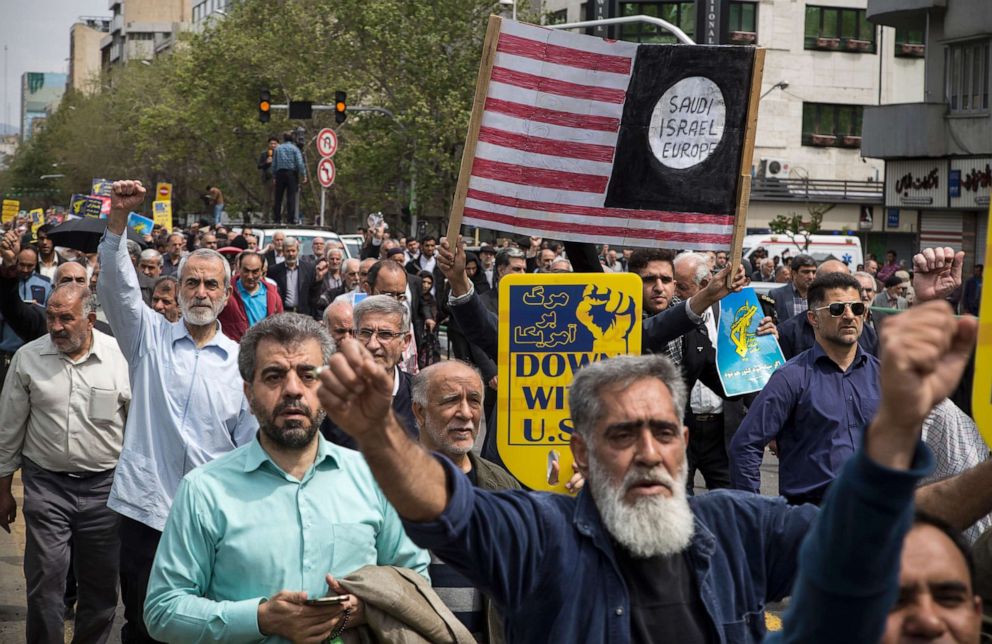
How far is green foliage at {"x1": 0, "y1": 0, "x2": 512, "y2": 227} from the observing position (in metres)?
43.8

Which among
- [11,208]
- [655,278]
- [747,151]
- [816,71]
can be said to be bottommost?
[655,278]

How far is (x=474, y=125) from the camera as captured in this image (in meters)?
6.98

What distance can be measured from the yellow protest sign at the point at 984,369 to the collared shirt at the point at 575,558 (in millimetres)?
476

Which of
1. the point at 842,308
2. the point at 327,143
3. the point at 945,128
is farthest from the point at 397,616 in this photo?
the point at 945,128

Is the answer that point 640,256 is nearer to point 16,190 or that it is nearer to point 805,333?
point 805,333

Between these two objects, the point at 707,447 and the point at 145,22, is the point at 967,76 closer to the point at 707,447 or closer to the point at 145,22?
the point at 707,447

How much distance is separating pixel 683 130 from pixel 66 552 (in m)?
3.51

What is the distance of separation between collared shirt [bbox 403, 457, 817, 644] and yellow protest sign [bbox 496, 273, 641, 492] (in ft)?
8.50

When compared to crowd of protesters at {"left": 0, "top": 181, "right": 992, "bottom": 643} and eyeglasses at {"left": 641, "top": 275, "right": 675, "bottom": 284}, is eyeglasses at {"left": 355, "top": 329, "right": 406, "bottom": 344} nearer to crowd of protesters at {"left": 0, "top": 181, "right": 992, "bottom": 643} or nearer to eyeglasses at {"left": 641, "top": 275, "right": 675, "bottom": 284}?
crowd of protesters at {"left": 0, "top": 181, "right": 992, "bottom": 643}

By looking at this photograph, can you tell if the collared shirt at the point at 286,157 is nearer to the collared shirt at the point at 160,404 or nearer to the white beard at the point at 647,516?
the collared shirt at the point at 160,404

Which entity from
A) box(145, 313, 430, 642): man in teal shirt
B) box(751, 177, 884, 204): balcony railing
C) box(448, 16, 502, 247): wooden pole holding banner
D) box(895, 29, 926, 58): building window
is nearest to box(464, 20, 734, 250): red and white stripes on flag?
box(448, 16, 502, 247): wooden pole holding banner

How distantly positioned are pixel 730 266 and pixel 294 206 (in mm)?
22913

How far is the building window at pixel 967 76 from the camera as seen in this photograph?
3772 centimetres

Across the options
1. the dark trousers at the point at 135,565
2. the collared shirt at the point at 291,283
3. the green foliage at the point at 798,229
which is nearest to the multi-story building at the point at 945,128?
the green foliage at the point at 798,229
